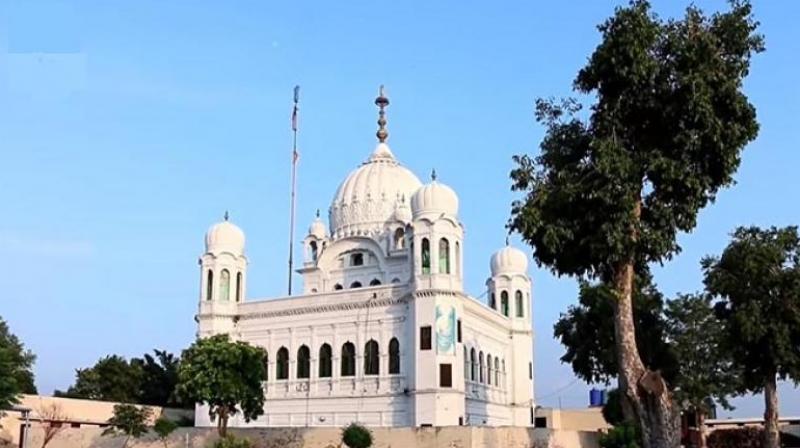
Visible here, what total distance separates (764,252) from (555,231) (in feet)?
41.0

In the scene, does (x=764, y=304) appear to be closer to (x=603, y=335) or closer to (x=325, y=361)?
(x=603, y=335)

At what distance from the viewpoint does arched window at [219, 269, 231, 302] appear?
44562 mm

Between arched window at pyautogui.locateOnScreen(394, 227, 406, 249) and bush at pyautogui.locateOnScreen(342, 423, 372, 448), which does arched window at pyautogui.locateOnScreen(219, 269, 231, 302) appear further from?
bush at pyautogui.locateOnScreen(342, 423, 372, 448)

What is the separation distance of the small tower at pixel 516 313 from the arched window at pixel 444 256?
909 centimetres

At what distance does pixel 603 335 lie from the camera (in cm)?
3784

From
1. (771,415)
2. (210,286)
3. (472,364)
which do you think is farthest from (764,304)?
(210,286)

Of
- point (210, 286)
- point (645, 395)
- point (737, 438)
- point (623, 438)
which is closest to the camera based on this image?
point (645, 395)

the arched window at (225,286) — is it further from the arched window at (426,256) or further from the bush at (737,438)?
the bush at (737,438)

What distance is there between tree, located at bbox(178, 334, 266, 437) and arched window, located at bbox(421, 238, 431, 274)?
27.5 ft

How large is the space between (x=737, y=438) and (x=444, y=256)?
45.7 ft

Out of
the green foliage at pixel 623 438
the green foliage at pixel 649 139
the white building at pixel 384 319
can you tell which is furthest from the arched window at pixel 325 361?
the green foliage at pixel 649 139

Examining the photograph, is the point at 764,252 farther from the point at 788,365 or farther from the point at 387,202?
the point at 387,202

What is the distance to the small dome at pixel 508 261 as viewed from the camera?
48625 mm

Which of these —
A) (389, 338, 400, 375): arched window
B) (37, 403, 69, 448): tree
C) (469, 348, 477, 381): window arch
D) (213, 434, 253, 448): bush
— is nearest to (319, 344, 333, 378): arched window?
(389, 338, 400, 375): arched window
